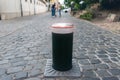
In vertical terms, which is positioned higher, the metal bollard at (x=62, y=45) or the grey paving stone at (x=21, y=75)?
the metal bollard at (x=62, y=45)

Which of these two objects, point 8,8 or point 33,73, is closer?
point 33,73

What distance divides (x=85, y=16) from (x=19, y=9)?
30.6 ft

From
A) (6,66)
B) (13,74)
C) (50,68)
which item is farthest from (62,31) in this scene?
(6,66)

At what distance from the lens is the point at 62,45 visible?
3707 millimetres

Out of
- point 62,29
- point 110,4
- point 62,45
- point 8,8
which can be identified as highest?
point 110,4

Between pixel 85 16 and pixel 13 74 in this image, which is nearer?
pixel 13 74

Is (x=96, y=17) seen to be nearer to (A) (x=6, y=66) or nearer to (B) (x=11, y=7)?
(B) (x=11, y=7)

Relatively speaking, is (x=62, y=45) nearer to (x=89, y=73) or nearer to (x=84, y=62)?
(x=89, y=73)

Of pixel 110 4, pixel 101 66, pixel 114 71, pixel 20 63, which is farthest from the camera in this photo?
pixel 110 4

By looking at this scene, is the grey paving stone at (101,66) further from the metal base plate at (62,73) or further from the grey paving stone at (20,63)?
the grey paving stone at (20,63)

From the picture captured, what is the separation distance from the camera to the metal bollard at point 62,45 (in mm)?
3648

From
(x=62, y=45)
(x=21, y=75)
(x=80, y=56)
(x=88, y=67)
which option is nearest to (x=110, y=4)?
(x=80, y=56)

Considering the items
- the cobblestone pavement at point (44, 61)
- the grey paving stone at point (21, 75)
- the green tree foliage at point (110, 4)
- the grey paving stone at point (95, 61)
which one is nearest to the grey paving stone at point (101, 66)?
the cobblestone pavement at point (44, 61)

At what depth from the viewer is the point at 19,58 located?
4910 millimetres
